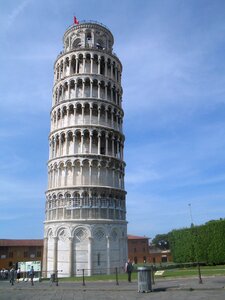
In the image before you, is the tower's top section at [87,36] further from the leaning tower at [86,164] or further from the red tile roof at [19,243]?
the red tile roof at [19,243]

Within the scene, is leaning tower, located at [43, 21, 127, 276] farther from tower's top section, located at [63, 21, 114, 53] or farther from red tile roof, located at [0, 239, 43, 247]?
red tile roof, located at [0, 239, 43, 247]

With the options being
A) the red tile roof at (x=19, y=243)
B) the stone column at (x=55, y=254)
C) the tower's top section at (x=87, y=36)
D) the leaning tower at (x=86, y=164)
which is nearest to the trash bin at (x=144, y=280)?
the leaning tower at (x=86, y=164)

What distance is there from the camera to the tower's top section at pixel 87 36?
4691 centimetres

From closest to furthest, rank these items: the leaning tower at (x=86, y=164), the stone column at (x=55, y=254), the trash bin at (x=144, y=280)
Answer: the trash bin at (x=144, y=280) < the stone column at (x=55, y=254) < the leaning tower at (x=86, y=164)

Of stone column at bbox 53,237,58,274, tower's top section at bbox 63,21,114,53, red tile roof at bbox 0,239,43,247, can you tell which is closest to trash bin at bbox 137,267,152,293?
stone column at bbox 53,237,58,274

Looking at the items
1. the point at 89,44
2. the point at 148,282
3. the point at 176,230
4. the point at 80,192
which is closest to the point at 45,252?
the point at 80,192

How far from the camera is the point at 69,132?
134 ft

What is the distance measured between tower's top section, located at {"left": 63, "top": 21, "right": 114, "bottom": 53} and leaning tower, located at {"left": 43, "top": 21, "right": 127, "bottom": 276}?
0.49ft

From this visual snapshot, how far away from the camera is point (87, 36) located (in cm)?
4753

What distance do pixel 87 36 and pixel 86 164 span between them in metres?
20.5

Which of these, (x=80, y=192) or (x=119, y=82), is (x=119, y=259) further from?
(x=119, y=82)

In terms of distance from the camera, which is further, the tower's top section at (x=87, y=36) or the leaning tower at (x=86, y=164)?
the tower's top section at (x=87, y=36)

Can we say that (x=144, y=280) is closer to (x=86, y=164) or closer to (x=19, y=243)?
(x=86, y=164)

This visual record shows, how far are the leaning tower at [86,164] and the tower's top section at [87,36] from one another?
149mm
